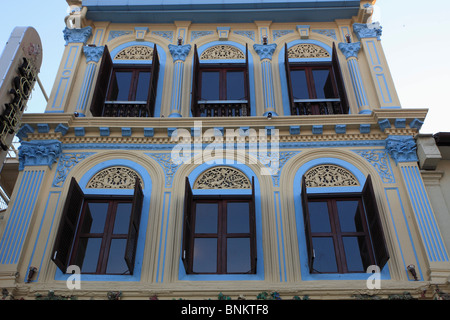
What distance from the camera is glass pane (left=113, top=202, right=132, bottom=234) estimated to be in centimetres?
809

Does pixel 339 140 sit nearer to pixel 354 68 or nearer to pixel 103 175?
pixel 354 68

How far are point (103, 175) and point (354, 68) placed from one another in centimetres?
538

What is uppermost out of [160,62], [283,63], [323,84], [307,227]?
[160,62]

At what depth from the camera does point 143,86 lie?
1039 cm

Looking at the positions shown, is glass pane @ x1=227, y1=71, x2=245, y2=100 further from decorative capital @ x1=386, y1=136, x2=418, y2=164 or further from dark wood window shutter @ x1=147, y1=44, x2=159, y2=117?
decorative capital @ x1=386, y1=136, x2=418, y2=164

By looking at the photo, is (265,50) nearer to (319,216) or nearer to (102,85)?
(102,85)

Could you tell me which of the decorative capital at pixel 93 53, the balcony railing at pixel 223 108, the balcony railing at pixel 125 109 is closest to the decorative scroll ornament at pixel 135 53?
the decorative capital at pixel 93 53

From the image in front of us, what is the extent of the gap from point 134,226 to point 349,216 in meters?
3.40

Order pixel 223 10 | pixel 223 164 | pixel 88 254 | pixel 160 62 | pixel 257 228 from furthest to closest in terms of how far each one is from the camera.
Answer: pixel 223 10 → pixel 160 62 → pixel 223 164 → pixel 257 228 → pixel 88 254

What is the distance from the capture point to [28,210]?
8062 millimetres

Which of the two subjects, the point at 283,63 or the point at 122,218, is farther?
the point at 283,63

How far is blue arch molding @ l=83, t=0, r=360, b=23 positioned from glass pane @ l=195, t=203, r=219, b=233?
16.3 ft

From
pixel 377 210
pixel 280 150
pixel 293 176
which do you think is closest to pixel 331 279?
pixel 377 210

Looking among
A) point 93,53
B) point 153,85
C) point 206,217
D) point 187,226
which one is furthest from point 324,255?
point 93,53
